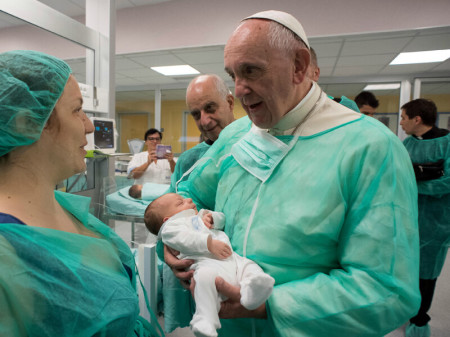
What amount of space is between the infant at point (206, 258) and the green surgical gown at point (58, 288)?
20 centimetres

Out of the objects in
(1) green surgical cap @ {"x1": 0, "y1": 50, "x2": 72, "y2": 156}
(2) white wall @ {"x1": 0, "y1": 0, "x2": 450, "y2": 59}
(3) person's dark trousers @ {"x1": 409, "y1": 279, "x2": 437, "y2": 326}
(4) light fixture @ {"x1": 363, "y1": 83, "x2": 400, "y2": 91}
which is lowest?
(3) person's dark trousers @ {"x1": 409, "y1": 279, "x2": 437, "y2": 326}

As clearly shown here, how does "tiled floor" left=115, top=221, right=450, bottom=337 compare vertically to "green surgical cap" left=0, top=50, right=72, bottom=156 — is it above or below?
below

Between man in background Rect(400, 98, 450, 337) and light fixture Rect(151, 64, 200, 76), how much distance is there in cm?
411

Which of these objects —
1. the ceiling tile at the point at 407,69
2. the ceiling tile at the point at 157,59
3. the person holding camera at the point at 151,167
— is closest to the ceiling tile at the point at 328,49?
the ceiling tile at the point at 407,69

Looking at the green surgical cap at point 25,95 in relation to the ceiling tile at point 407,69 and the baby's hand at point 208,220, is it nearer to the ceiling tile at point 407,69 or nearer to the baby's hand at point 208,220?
the baby's hand at point 208,220

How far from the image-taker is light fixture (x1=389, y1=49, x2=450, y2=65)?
4320 mm

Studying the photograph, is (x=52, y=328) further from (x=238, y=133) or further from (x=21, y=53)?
(x=238, y=133)

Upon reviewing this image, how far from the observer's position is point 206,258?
37.1 inches

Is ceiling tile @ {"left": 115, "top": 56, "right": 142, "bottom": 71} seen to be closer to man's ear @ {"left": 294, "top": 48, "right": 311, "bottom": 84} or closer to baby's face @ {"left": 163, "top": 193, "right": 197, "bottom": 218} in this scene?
baby's face @ {"left": 163, "top": 193, "right": 197, "bottom": 218}

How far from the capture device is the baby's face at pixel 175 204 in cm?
117

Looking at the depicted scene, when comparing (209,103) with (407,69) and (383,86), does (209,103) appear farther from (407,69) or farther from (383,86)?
(383,86)

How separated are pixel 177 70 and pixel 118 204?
161 inches

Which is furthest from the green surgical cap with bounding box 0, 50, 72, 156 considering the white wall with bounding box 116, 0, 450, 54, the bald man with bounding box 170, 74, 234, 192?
the white wall with bounding box 116, 0, 450, 54

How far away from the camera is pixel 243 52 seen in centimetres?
88
